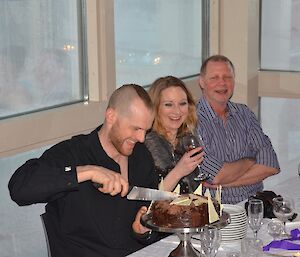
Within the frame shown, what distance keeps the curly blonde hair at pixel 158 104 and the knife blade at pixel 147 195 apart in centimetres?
101

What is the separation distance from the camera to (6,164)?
4219 millimetres

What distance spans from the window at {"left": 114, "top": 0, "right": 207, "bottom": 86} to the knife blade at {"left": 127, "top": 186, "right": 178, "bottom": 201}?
1980 mm

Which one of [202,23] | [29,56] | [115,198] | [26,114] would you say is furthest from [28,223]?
[202,23]

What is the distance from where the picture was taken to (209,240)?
9.29 feet

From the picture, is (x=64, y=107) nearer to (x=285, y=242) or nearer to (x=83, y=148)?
(x=83, y=148)

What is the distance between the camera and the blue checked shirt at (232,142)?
4.47 meters

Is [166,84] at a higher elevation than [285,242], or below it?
higher

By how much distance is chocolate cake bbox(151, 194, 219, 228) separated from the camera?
2.88 m

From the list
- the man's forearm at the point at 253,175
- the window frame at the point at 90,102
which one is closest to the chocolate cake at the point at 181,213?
the window frame at the point at 90,102

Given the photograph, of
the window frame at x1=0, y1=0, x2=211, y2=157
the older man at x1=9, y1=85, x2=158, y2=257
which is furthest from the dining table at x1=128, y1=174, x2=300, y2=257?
the window frame at x1=0, y1=0, x2=211, y2=157

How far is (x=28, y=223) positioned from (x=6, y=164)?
17.1 inches

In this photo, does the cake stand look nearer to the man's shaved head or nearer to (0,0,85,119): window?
the man's shaved head

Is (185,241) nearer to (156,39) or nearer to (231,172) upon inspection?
(231,172)

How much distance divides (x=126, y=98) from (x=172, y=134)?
0.90m
